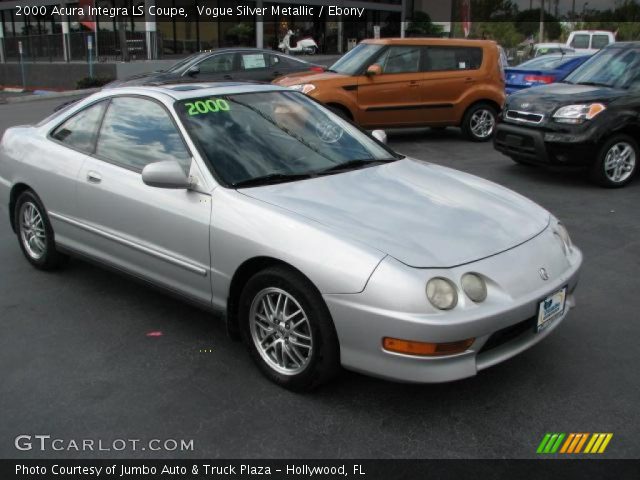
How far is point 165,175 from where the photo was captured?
3.63 meters

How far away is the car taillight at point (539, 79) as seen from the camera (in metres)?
12.7

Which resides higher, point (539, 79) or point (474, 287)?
point (539, 79)

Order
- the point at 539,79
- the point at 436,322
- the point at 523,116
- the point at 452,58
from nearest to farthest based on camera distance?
the point at 436,322, the point at 523,116, the point at 452,58, the point at 539,79

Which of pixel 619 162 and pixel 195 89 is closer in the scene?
pixel 195 89

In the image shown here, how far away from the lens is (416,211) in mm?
3506

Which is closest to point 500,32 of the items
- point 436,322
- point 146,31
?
point 146,31

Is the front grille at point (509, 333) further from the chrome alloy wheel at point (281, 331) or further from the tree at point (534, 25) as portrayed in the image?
the tree at point (534, 25)

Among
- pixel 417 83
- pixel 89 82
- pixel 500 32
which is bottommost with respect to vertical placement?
pixel 89 82

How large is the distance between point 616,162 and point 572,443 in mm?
5638

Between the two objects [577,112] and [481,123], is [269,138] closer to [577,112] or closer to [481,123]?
A: [577,112]

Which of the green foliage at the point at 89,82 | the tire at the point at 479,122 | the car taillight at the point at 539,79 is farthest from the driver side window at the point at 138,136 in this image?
the green foliage at the point at 89,82

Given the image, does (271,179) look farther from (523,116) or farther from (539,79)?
(539,79)

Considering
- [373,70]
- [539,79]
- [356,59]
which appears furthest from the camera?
[539,79]

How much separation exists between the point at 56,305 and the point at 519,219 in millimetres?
3115
